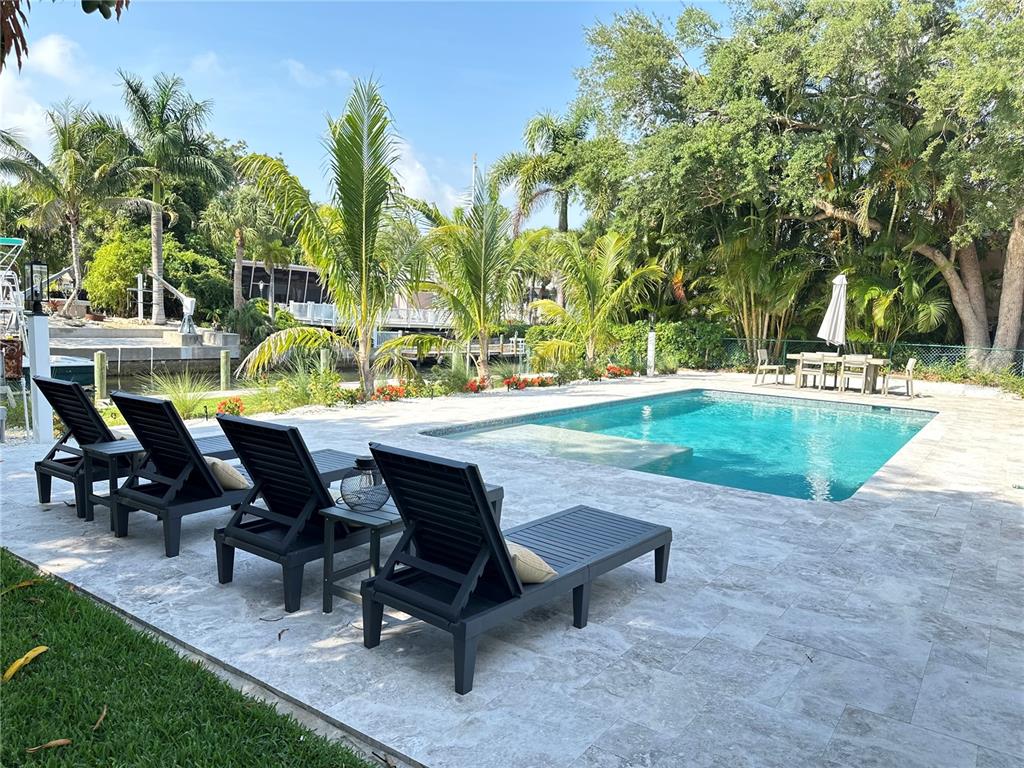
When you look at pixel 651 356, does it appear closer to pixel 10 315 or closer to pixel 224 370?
pixel 224 370

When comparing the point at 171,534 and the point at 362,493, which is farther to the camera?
the point at 171,534

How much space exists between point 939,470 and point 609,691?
20.3 feet

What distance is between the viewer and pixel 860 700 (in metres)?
2.81

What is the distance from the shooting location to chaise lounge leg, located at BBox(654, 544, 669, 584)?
402cm

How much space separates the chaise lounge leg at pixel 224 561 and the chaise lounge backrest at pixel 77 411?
1678mm

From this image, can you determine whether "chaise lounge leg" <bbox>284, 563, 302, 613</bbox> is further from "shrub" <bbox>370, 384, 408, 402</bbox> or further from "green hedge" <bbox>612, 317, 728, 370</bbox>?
"green hedge" <bbox>612, 317, 728, 370</bbox>

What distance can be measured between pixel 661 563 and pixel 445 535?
5.19 ft

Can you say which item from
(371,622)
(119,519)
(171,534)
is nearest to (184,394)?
(119,519)

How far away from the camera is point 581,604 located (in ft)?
11.1

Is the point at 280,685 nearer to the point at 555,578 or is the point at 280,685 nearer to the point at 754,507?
the point at 555,578

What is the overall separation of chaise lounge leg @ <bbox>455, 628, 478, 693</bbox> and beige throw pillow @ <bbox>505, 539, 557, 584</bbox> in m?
0.41

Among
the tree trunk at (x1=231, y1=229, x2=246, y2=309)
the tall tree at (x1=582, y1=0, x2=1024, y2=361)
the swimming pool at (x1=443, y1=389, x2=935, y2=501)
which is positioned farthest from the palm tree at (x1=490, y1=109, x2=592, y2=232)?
the swimming pool at (x1=443, y1=389, x2=935, y2=501)

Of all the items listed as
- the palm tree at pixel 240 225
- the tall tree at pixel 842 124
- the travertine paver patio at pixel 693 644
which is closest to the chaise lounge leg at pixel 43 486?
the travertine paver patio at pixel 693 644

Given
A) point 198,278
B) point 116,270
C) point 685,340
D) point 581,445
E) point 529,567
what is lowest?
point 581,445
